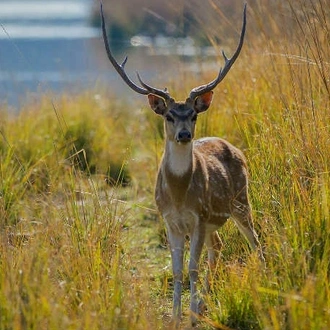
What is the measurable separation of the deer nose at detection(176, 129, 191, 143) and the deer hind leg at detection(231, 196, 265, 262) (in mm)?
749

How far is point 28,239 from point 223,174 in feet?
5.04

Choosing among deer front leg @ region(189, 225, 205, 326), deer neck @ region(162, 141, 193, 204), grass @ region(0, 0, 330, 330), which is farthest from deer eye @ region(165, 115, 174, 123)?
deer front leg @ region(189, 225, 205, 326)

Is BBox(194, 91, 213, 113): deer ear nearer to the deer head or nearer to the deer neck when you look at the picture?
the deer head

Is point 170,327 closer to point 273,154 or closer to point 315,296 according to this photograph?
point 315,296

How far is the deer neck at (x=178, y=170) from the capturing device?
7.95 metres

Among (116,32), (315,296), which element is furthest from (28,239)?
(116,32)

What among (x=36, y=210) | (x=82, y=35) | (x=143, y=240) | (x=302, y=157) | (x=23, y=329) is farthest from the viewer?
(x=82, y=35)

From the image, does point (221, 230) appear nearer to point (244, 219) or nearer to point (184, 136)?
point (244, 219)

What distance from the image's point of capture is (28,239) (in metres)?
7.64

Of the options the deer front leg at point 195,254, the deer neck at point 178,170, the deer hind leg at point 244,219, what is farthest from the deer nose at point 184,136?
the deer hind leg at point 244,219

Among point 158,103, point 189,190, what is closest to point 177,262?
point 189,190

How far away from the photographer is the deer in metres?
7.90

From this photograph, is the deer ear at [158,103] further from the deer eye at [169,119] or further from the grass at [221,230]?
the grass at [221,230]

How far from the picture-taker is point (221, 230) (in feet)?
28.7
